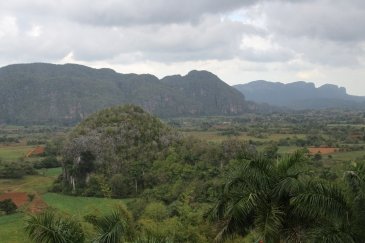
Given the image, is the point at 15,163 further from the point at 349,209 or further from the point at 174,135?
the point at 349,209

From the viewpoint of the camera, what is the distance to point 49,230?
999 cm

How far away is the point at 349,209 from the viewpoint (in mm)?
10438

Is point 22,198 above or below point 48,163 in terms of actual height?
above

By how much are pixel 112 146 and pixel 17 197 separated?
1586cm

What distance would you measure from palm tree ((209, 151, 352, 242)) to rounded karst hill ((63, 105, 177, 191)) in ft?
162

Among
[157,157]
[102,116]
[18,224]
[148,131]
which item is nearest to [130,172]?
[157,157]

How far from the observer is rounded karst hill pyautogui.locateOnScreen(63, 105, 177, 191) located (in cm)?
6288

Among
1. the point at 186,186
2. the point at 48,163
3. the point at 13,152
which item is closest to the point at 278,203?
the point at 186,186

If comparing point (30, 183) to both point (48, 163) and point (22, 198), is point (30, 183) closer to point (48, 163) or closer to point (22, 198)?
point (22, 198)

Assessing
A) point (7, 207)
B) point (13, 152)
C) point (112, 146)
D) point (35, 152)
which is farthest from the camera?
point (13, 152)

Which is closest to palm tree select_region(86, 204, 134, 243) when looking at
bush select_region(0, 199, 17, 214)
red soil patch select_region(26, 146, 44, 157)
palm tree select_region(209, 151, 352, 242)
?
palm tree select_region(209, 151, 352, 242)

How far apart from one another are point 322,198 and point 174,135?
2309 inches

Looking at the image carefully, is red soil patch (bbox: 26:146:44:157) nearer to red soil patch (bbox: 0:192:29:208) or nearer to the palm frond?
red soil patch (bbox: 0:192:29:208)

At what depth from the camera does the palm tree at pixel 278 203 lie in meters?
10.4
